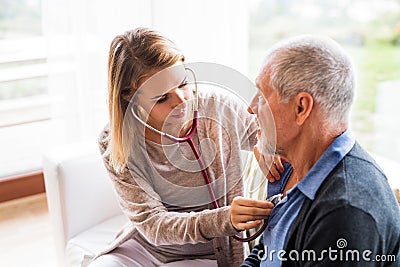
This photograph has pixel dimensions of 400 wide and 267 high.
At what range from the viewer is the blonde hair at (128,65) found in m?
1.63

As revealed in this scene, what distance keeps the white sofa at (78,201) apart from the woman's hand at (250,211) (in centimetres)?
74

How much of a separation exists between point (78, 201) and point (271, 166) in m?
0.83

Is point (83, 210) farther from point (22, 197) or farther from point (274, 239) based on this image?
point (22, 197)

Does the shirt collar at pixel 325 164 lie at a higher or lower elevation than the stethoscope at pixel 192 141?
higher

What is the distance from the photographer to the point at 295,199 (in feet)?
4.30

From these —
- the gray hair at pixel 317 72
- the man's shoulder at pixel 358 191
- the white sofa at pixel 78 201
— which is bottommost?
the white sofa at pixel 78 201

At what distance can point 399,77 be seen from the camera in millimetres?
3639

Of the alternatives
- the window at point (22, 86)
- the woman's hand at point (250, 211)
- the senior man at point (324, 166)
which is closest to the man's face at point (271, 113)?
the senior man at point (324, 166)

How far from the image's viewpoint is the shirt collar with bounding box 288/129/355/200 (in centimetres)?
124

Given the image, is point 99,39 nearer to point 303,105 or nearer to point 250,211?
point 250,211

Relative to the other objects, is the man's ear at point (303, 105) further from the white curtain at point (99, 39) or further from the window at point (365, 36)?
the window at point (365, 36)

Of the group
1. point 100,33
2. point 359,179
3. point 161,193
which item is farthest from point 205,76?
point 100,33

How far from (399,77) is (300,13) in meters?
0.72

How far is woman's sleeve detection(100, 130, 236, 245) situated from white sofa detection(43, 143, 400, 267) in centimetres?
28
